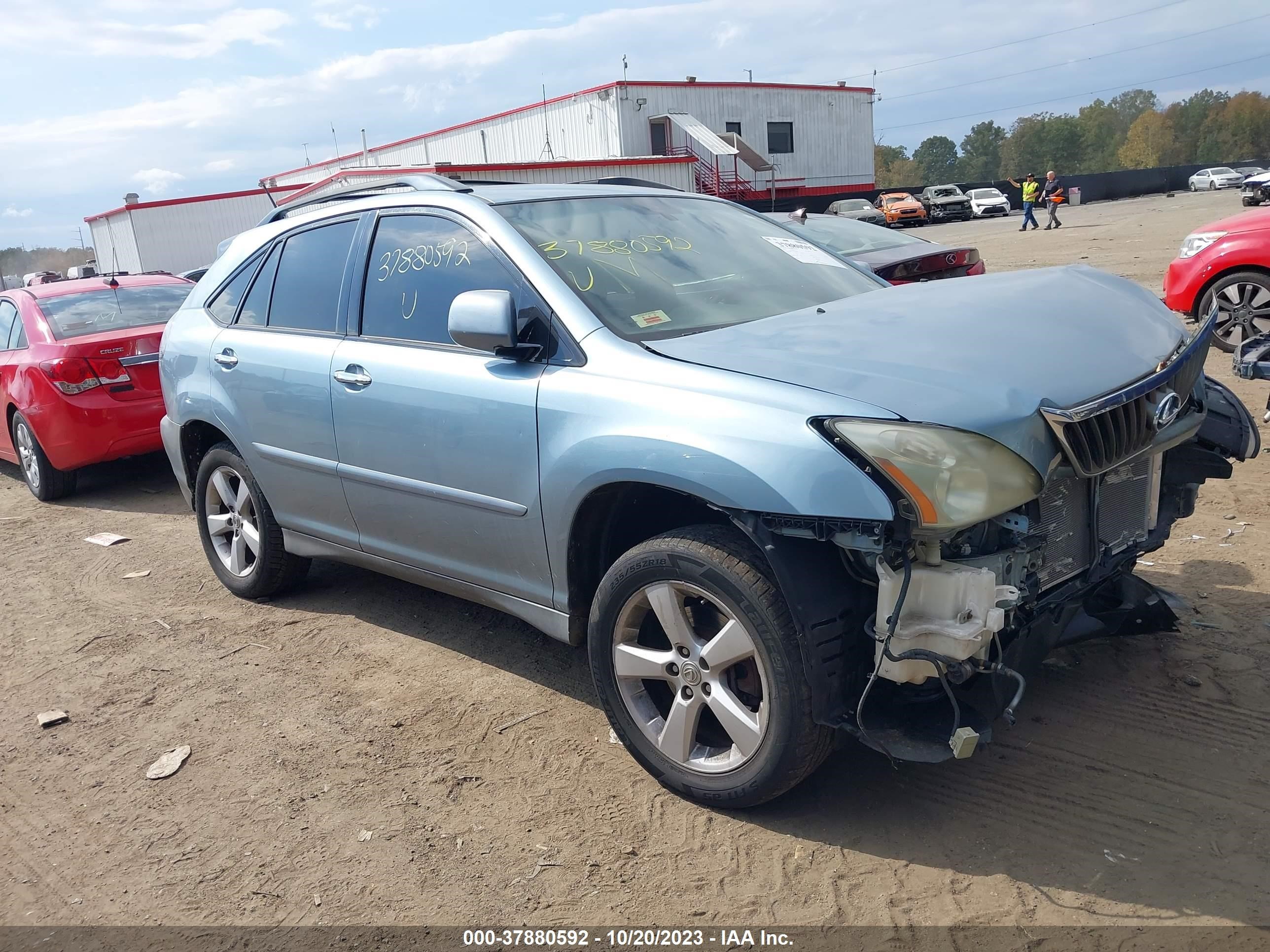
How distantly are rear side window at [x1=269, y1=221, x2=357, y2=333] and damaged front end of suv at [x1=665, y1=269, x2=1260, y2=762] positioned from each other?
2.30 metres

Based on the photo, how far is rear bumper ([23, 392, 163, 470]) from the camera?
732 centimetres

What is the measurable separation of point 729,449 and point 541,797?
1.32m

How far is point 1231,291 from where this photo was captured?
27.2 feet

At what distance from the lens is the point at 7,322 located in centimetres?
820

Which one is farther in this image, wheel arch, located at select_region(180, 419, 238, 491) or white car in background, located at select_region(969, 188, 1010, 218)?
white car in background, located at select_region(969, 188, 1010, 218)

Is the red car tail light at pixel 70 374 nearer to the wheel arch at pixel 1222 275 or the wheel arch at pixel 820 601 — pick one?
the wheel arch at pixel 820 601

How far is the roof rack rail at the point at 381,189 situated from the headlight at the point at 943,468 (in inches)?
82.8

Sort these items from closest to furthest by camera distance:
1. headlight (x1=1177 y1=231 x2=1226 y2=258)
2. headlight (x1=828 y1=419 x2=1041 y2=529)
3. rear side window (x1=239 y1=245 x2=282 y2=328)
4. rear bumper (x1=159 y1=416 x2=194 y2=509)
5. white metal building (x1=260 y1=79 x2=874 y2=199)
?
headlight (x1=828 y1=419 x2=1041 y2=529)
rear side window (x1=239 y1=245 x2=282 y2=328)
rear bumper (x1=159 y1=416 x2=194 y2=509)
headlight (x1=1177 y1=231 x2=1226 y2=258)
white metal building (x1=260 y1=79 x2=874 y2=199)

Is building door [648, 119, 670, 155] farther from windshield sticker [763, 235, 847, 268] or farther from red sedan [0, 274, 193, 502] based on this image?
windshield sticker [763, 235, 847, 268]

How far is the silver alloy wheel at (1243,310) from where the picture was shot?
8172mm

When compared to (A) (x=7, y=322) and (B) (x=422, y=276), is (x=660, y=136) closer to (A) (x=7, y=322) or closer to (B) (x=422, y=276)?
(A) (x=7, y=322)

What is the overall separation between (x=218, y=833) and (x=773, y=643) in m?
1.87

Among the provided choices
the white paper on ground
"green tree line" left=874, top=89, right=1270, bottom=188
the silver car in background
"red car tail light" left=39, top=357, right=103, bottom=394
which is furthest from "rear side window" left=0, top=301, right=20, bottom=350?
"green tree line" left=874, top=89, right=1270, bottom=188

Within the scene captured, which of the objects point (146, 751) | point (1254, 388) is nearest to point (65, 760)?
point (146, 751)
